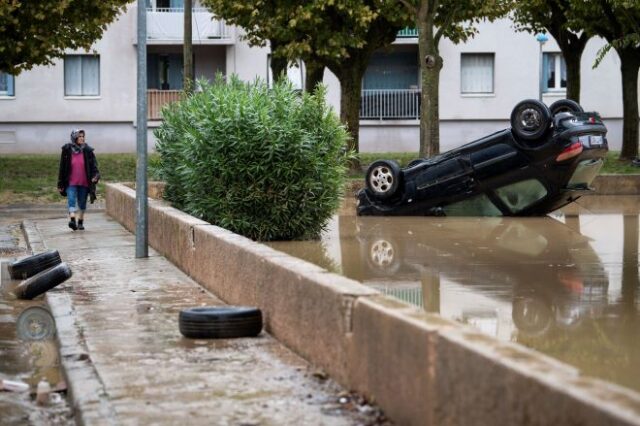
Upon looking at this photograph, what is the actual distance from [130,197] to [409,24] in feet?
42.1

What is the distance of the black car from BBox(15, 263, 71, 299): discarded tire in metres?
8.46

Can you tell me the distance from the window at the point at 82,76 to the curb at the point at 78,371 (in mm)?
35965

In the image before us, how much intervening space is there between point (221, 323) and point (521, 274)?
4.77 m

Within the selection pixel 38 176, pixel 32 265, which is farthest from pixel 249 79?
pixel 32 265

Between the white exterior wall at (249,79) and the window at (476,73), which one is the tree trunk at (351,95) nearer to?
the white exterior wall at (249,79)

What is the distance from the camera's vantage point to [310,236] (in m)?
15.7

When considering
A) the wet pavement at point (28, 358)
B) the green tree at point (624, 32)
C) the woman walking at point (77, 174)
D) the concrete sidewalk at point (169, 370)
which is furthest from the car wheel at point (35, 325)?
the green tree at point (624, 32)

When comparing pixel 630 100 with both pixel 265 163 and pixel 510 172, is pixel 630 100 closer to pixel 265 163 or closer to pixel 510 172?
pixel 510 172

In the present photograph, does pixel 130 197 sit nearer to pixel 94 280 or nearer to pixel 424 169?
pixel 424 169

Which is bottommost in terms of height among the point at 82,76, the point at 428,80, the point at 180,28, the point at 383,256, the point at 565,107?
the point at 383,256

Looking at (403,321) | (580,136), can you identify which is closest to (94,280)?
(403,321)

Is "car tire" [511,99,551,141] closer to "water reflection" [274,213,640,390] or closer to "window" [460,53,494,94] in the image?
"water reflection" [274,213,640,390]

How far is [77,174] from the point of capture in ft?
65.5

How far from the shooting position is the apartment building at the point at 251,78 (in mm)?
45844
